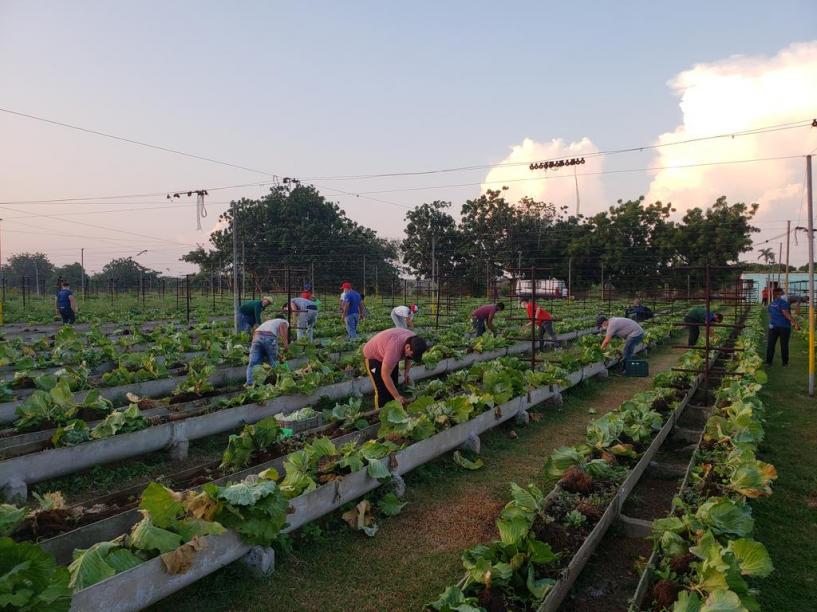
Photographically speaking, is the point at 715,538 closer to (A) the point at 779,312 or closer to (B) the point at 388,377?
(B) the point at 388,377

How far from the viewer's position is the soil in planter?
12.8 feet

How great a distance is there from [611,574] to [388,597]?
1707 millimetres

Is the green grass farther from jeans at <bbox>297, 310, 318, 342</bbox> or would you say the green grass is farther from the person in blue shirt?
jeans at <bbox>297, 310, 318, 342</bbox>

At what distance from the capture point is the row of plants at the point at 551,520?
3449 millimetres

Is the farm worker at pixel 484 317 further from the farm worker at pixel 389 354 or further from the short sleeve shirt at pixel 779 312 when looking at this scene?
the farm worker at pixel 389 354

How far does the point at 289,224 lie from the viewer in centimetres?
4569

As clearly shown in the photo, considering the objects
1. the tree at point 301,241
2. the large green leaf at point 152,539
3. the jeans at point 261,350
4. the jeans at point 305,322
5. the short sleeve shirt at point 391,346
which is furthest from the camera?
the tree at point 301,241

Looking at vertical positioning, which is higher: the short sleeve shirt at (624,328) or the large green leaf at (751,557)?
the short sleeve shirt at (624,328)

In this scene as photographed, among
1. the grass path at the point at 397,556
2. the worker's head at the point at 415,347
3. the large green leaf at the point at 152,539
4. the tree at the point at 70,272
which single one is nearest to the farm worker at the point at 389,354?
the worker's head at the point at 415,347

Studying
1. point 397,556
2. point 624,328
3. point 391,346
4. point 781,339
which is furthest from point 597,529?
point 781,339

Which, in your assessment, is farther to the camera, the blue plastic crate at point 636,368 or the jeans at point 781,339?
the jeans at point 781,339

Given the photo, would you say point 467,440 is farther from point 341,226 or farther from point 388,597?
point 341,226

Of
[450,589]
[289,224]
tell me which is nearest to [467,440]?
[450,589]

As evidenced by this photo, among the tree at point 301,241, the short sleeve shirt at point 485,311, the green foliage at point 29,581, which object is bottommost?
the green foliage at point 29,581
